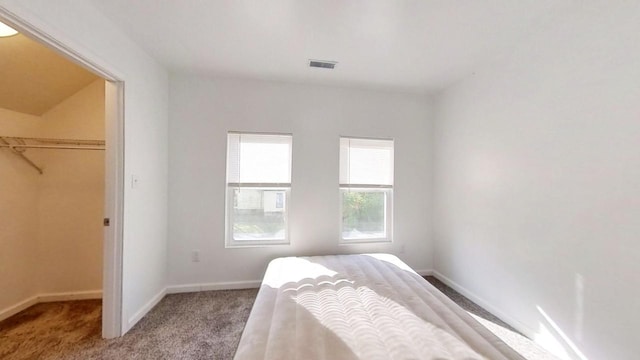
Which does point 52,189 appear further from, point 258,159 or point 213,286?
point 258,159

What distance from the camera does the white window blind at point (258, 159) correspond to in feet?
9.42

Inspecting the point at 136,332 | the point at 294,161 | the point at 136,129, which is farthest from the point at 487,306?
the point at 136,129

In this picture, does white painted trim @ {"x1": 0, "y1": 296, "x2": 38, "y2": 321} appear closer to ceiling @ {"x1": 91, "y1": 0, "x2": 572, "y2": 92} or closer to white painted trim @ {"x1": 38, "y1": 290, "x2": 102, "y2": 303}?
white painted trim @ {"x1": 38, "y1": 290, "x2": 102, "y2": 303}

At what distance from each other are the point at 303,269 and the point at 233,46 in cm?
216

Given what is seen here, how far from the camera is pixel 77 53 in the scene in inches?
62.6

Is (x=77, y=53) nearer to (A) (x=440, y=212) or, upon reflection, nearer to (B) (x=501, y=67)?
(B) (x=501, y=67)

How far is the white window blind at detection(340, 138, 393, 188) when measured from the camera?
311 cm

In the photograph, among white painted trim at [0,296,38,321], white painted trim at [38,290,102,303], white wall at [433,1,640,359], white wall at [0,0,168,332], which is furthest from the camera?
white painted trim at [38,290,102,303]

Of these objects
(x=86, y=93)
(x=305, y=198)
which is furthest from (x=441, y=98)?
(x=86, y=93)

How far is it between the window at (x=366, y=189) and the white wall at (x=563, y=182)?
930 mm

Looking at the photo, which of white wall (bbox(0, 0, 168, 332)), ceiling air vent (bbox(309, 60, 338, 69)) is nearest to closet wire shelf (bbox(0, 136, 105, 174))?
white wall (bbox(0, 0, 168, 332))

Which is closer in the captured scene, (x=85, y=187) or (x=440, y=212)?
(x=85, y=187)

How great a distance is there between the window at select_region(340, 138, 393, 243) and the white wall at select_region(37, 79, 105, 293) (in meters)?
2.66

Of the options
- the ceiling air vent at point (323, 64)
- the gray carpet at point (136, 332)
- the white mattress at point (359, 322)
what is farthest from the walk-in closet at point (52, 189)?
the ceiling air vent at point (323, 64)
